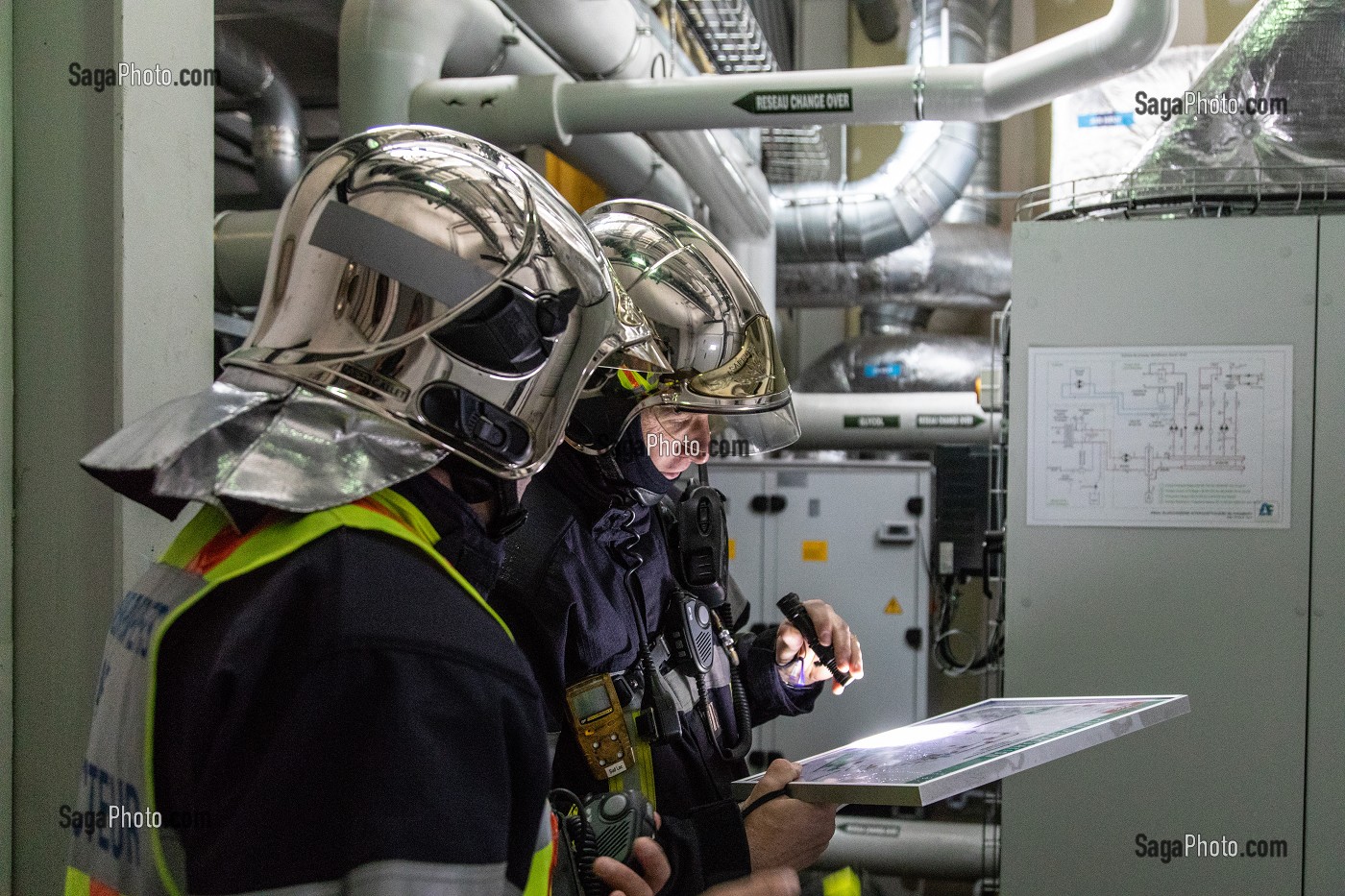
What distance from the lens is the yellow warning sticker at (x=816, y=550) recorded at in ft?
17.6

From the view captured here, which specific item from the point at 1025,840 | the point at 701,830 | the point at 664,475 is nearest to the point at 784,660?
the point at 664,475

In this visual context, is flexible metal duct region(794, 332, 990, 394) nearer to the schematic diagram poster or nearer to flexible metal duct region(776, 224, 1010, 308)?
flexible metal duct region(776, 224, 1010, 308)

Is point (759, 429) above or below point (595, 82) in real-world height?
below

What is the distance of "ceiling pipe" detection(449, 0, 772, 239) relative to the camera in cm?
336

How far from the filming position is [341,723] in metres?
0.88

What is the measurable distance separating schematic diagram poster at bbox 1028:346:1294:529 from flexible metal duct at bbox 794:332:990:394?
3.75 metres

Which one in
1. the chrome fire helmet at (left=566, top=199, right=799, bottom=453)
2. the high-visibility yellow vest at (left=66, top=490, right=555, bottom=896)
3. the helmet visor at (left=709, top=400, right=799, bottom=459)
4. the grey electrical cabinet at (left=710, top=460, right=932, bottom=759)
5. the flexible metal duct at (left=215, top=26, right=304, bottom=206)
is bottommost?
the grey electrical cabinet at (left=710, top=460, right=932, bottom=759)

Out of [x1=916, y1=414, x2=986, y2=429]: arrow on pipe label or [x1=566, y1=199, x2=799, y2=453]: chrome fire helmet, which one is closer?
[x1=566, y1=199, x2=799, y2=453]: chrome fire helmet

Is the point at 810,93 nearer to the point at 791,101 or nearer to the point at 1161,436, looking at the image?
the point at 791,101

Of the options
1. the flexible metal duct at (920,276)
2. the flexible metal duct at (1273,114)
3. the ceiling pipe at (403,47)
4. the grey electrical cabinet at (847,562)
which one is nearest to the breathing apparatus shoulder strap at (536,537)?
the ceiling pipe at (403,47)

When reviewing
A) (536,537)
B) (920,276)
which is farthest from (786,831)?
(920,276)

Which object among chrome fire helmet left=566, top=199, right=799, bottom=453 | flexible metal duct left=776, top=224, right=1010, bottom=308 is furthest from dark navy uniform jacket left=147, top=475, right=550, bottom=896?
flexible metal duct left=776, top=224, right=1010, bottom=308

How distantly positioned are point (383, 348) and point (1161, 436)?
8.37ft

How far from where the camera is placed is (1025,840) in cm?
305
